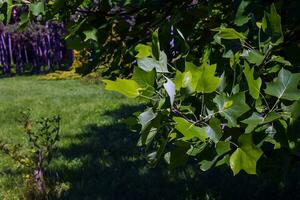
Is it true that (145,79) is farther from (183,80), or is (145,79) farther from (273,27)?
Answer: (273,27)

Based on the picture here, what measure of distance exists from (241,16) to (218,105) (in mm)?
782

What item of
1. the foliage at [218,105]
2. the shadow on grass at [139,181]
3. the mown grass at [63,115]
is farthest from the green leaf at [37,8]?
the mown grass at [63,115]

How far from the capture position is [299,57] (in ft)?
6.63

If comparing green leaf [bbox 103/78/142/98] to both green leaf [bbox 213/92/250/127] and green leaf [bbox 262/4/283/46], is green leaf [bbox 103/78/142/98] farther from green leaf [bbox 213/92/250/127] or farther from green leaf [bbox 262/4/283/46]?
green leaf [bbox 262/4/283/46]

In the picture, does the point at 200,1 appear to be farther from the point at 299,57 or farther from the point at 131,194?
the point at 131,194

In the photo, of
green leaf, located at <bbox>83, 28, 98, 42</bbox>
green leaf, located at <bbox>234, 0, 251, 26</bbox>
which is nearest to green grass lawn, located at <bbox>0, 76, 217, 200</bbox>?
green leaf, located at <bbox>83, 28, 98, 42</bbox>

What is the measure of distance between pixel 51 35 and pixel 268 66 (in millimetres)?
27963

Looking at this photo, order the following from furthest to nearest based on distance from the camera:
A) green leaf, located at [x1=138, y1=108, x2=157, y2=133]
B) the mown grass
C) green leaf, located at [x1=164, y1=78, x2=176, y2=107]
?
the mown grass → green leaf, located at [x1=138, y1=108, x2=157, y2=133] → green leaf, located at [x1=164, y1=78, x2=176, y2=107]

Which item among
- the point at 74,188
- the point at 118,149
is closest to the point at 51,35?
the point at 118,149

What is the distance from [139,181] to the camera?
5.99m

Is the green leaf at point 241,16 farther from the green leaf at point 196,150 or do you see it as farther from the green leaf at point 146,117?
the green leaf at point 146,117

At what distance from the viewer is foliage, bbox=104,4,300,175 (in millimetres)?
1392

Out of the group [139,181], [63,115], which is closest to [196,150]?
[139,181]

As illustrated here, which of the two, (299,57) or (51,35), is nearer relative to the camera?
(299,57)
